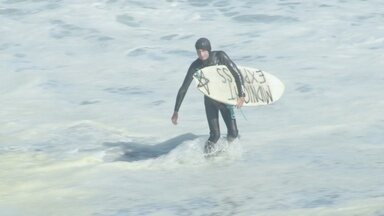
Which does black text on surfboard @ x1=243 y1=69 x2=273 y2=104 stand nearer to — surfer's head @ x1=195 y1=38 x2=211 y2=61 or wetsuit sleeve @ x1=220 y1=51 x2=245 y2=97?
wetsuit sleeve @ x1=220 y1=51 x2=245 y2=97

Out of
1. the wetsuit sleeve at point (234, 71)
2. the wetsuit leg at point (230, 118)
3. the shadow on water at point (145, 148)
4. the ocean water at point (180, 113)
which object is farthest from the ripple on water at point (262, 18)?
the wetsuit sleeve at point (234, 71)

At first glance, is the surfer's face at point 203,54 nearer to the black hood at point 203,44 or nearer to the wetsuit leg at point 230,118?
the black hood at point 203,44

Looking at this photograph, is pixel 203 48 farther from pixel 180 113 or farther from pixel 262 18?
pixel 262 18

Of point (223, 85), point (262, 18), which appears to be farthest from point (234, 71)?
point (262, 18)

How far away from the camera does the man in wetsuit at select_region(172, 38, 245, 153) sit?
12.7m

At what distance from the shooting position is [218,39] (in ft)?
79.2

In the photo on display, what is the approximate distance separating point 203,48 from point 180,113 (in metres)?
5.05

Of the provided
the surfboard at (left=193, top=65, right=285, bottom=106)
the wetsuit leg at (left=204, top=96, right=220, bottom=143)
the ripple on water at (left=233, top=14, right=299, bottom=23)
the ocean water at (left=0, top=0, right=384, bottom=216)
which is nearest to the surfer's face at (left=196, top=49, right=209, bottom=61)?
the surfboard at (left=193, top=65, right=285, bottom=106)

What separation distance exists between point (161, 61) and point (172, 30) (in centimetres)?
345

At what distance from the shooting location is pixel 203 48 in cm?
1260

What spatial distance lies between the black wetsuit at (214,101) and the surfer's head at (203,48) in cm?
10

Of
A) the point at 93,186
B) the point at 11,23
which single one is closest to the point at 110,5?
the point at 11,23

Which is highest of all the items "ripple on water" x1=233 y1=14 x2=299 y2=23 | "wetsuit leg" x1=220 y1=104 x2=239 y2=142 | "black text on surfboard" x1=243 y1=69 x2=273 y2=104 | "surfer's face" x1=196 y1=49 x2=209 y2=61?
"surfer's face" x1=196 y1=49 x2=209 y2=61

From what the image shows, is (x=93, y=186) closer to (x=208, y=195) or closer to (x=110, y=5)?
(x=208, y=195)
